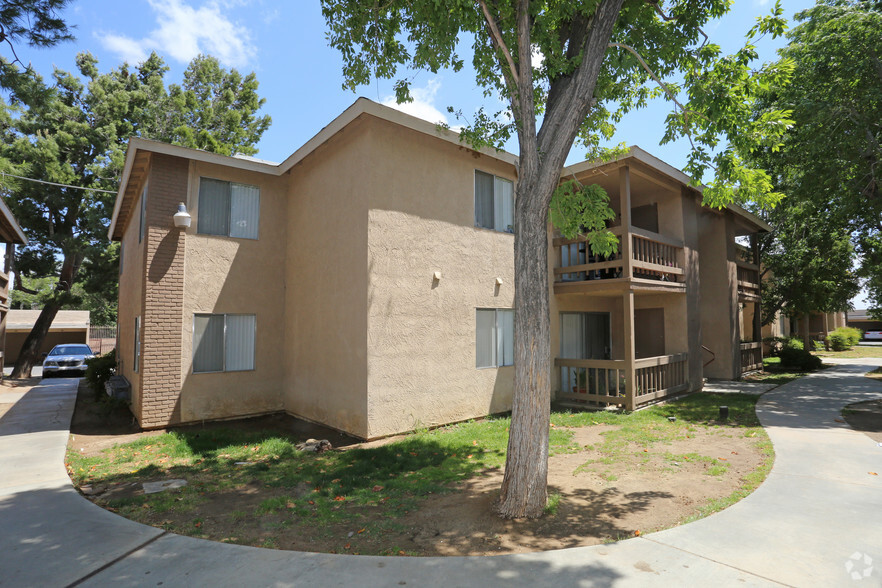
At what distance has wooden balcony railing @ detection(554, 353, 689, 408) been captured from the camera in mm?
10695

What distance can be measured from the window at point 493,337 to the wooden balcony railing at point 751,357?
35.7 feet

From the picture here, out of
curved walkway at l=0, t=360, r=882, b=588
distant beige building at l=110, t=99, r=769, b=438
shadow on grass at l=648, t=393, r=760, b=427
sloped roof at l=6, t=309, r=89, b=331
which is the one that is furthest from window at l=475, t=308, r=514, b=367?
sloped roof at l=6, t=309, r=89, b=331

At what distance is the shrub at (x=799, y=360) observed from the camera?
17953mm

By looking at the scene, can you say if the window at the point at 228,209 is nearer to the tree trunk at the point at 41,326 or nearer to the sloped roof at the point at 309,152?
the sloped roof at the point at 309,152

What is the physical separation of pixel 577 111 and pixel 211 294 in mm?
8297

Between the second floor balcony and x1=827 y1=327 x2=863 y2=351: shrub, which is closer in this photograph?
the second floor balcony

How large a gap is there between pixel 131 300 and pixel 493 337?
31.2 feet

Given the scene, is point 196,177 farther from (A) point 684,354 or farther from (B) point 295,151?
(A) point 684,354

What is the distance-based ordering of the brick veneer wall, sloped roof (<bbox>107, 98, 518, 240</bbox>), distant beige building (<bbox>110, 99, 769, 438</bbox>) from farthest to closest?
the brick veneer wall, distant beige building (<bbox>110, 99, 769, 438</bbox>), sloped roof (<bbox>107, 98, 518, 240</bbox>)

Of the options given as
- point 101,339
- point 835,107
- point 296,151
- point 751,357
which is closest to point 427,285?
point 296,151

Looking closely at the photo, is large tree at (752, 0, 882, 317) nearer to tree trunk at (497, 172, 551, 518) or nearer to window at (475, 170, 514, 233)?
window at (475, 170, 514, 233)

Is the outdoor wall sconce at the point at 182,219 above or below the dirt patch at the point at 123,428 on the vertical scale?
above

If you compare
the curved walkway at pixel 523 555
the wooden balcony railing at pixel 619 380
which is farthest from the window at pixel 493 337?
the curved walkway at pixel 523 555

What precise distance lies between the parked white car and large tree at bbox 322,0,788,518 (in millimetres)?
20602
